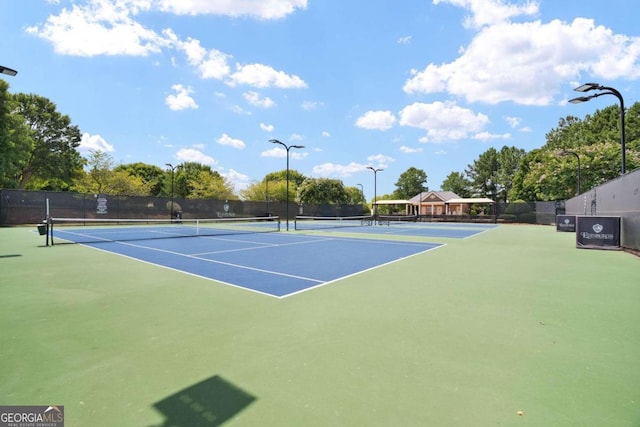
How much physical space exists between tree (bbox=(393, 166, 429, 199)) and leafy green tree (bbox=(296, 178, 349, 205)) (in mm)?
36459

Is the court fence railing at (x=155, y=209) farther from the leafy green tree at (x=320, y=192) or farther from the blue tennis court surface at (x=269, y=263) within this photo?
the leafy green tree at (x=320, y=192)

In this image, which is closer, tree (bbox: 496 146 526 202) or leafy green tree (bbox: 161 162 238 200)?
leafy green tree (bbox: 161 162 238 200)

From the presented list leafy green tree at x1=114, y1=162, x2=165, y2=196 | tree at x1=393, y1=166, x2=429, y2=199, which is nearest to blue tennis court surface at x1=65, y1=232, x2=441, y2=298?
leafy green tree at x1=114, y1=162, x2=165, y2=196

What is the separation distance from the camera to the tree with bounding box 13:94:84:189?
4106 centimetres

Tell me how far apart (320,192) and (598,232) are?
5050cm

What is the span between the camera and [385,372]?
2965 mm

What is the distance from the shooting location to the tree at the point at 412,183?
308 ft

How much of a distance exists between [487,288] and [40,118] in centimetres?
5318

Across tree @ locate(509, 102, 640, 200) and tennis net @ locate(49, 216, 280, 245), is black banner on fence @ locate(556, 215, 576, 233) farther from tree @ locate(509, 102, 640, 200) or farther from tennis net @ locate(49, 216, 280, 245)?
tennis net @ locate(49, 216, 280, 245)

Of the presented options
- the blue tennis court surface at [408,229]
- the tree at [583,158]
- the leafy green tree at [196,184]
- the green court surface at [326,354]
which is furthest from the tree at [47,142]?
the tree at [583,158]

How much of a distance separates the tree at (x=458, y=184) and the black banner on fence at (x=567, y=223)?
195 ft

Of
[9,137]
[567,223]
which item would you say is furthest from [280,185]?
[567,223]

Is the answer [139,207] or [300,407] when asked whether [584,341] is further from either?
[139,207]

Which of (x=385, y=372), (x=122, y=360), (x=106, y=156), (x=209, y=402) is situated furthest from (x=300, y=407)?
(x=106, y=156)
